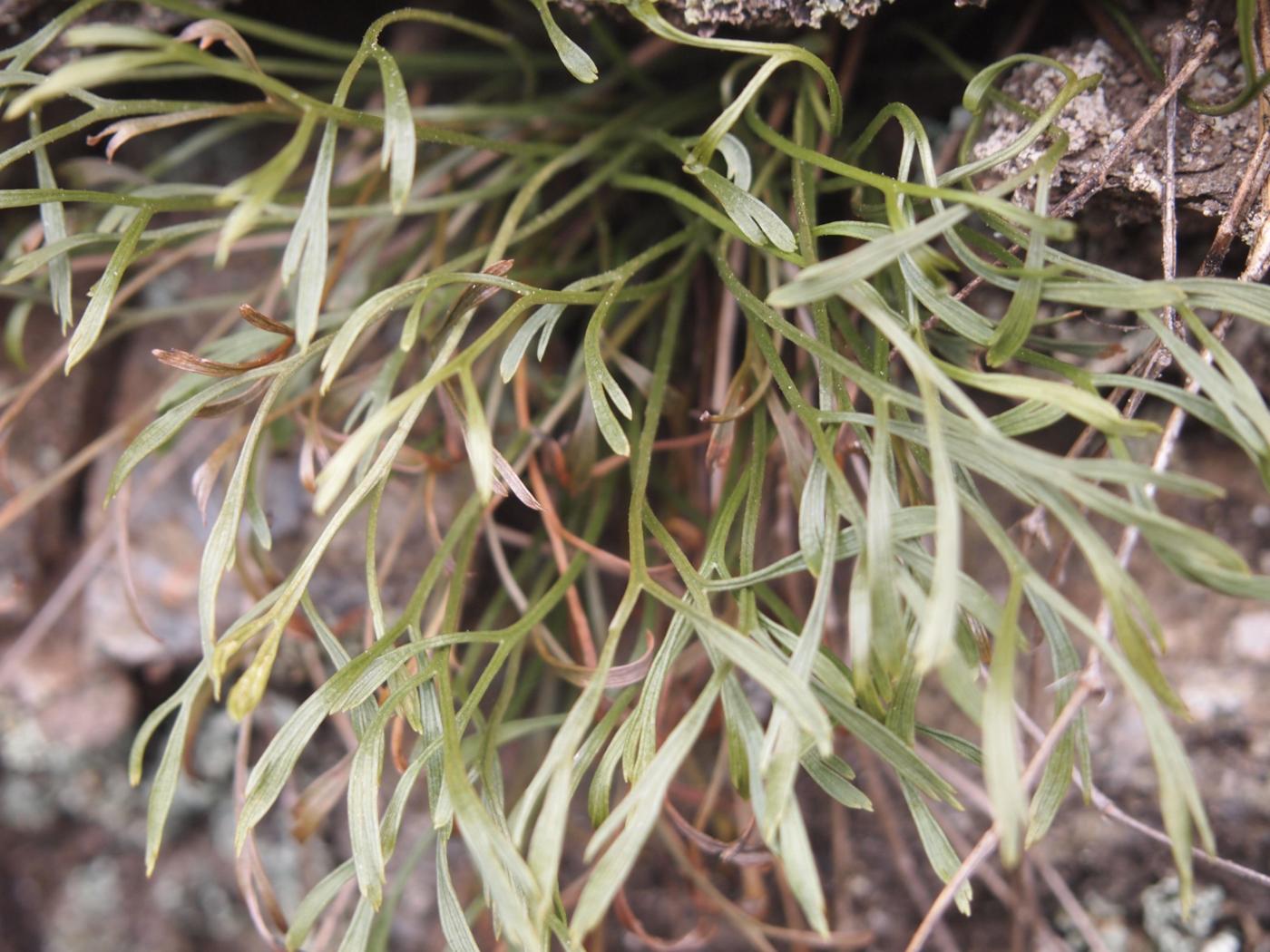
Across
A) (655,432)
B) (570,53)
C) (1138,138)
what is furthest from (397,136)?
(1138,138)

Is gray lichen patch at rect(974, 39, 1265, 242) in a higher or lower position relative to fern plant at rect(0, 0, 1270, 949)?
higher

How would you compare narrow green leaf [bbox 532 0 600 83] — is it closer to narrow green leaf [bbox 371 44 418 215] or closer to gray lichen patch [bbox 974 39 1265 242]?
narrow green leaf [bbox 371 44 418 215]

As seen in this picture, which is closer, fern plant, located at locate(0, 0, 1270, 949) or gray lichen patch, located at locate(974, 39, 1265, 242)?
fern plant, located at locate(0, 0, 1270, 949)

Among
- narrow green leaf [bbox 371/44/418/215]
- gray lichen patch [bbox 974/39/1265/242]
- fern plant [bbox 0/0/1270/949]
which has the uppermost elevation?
gray lichen patch [bbox 974/39/1265/242]

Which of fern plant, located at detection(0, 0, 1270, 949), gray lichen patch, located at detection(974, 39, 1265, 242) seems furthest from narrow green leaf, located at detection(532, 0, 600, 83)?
gray lichen patch, located at detection(974, 39, 1265, 242)

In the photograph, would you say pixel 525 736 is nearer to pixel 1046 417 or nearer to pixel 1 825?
pixel 1046 417

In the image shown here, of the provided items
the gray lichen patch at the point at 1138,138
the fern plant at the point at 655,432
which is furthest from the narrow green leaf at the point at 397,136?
the gray lichen patch at the point at 1138,138
